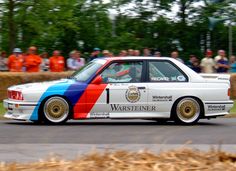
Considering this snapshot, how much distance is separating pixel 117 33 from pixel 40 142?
31121mm

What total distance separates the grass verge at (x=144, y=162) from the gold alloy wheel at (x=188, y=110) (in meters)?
7.63

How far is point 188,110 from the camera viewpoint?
16.7m

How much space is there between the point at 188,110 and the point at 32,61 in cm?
805

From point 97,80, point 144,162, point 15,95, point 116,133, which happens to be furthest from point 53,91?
point 144,162

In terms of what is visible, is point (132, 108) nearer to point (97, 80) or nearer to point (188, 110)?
point (97, 80)

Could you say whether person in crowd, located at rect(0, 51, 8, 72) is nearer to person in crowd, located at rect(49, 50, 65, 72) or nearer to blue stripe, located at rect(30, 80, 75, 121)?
person in crowd, located at rect(49, 50, 65, 72)

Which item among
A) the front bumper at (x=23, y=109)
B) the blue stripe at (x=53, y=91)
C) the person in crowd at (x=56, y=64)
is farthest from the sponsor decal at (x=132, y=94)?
the person in crowd at (x=56, y=64)

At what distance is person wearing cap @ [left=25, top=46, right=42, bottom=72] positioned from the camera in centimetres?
2320

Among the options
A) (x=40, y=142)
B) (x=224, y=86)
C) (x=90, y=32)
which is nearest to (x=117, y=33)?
(x=90, y=32)

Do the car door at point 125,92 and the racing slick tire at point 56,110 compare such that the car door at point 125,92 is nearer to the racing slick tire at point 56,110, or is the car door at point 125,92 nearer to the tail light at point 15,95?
the racing slick tire at point 56,110

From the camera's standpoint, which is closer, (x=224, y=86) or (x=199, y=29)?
(x=224, y=86)

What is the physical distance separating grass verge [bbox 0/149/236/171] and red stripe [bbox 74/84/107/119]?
7274 millimetres

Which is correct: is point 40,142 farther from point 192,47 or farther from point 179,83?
point 192,47

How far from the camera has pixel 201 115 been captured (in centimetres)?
1673
